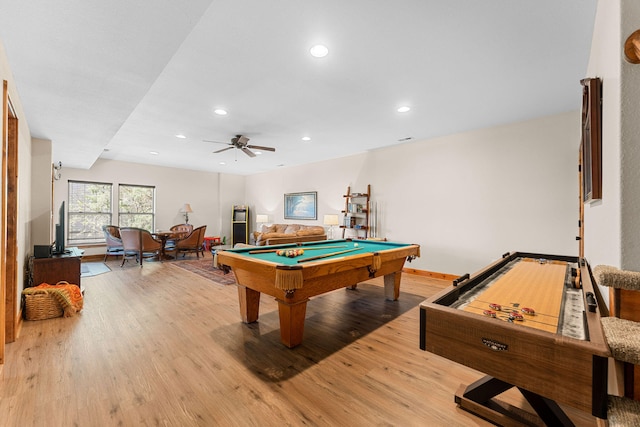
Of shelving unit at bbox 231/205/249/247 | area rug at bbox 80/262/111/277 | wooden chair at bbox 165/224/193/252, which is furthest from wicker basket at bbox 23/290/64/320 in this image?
shelving unit at bbox 231/205/249/247

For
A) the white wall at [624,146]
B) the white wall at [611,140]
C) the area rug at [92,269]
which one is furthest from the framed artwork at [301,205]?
the white wall at [624,146]

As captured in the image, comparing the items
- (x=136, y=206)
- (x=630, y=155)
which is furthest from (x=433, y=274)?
(x=136, y=206)

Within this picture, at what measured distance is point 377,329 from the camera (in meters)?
2.78

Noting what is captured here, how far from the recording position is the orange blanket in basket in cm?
308

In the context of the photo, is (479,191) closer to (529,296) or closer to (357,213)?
(357,213)

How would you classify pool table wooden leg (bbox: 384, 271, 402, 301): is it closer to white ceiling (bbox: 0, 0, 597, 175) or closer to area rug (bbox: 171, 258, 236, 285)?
white ceiling (bbox: 0, 0, 597, 175)

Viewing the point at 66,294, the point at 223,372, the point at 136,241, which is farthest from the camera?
the point at 136,241

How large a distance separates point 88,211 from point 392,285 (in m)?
7.94

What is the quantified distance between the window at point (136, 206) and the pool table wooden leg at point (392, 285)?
23.9 ft

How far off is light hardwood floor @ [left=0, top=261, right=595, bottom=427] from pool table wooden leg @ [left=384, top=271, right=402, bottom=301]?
1.24ft

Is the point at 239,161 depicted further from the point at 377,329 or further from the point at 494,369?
the point at 494,369

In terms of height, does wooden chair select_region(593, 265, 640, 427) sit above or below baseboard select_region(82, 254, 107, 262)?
above

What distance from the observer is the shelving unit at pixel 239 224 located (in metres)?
9.23

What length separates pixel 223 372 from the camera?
202 centimetres
